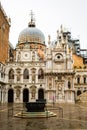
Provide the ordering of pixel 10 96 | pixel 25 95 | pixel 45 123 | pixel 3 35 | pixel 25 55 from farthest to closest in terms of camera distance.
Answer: pixel 25 55 < pixel 25 95 < pixel 10 96 < pixel 3 35 < pixel 45 123

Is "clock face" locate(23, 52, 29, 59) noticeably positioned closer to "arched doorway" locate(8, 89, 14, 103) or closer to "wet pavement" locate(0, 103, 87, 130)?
"arched doorway" locate(8, 89, 14, 103)

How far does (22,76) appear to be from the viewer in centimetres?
6250

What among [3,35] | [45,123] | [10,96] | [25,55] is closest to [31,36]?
[25,55]

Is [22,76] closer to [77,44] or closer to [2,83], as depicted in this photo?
[2,83]

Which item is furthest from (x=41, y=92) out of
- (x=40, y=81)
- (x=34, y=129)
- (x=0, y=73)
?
(x=34, y=129)

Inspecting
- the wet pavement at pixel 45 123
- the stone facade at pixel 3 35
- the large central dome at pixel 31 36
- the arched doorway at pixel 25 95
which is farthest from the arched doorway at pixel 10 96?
the wet pavement at pixel 45 123

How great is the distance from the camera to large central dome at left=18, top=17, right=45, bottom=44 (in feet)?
257

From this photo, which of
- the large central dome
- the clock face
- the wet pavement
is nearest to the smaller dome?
the large central dome

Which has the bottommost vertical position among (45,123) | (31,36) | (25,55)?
(45,123)

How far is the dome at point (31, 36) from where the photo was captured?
78.4m

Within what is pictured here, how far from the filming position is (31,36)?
79.1 metres

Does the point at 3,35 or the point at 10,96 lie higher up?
the point at 3,35

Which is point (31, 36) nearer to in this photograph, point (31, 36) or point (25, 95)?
point (31, 36)

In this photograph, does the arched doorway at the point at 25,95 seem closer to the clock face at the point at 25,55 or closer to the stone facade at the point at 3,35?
the clock face at the point at 25,55
